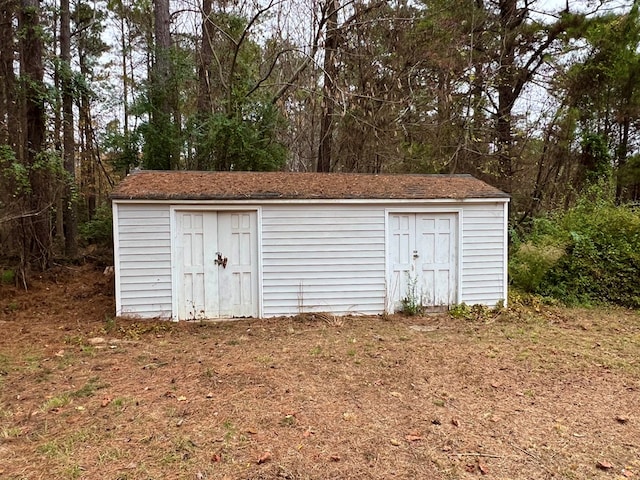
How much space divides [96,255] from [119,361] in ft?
24.9

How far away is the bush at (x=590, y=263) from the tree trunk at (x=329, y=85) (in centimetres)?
560

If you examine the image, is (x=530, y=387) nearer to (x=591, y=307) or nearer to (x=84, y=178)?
(x=591, y=307)

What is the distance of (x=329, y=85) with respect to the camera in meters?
10.0

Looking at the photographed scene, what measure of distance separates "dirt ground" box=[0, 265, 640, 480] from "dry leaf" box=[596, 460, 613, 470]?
0.03m

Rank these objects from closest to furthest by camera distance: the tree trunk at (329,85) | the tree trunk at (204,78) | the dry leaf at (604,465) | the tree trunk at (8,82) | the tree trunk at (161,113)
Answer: the dry leaf at (604,465), the tree trunk at (8,82), the tree trunk at (329,85), the tree trunk at (161,113), the tree trunk at (204,78)

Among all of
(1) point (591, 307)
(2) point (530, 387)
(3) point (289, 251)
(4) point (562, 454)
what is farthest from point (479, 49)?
(4) point (562, 454)

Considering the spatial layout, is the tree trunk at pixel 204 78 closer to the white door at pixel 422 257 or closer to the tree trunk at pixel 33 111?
the tree trunk at pixel 33 111

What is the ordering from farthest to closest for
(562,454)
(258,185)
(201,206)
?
(258,185), (201,206), (562,454)

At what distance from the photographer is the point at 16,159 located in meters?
7.92

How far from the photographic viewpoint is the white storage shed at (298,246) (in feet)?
21.3

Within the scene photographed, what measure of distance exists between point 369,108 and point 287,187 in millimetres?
4759

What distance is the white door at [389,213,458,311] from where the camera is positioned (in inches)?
285

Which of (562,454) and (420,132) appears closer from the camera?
(562,454)

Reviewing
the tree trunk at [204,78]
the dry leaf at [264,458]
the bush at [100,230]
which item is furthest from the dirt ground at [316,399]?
the bush at [100,230]
